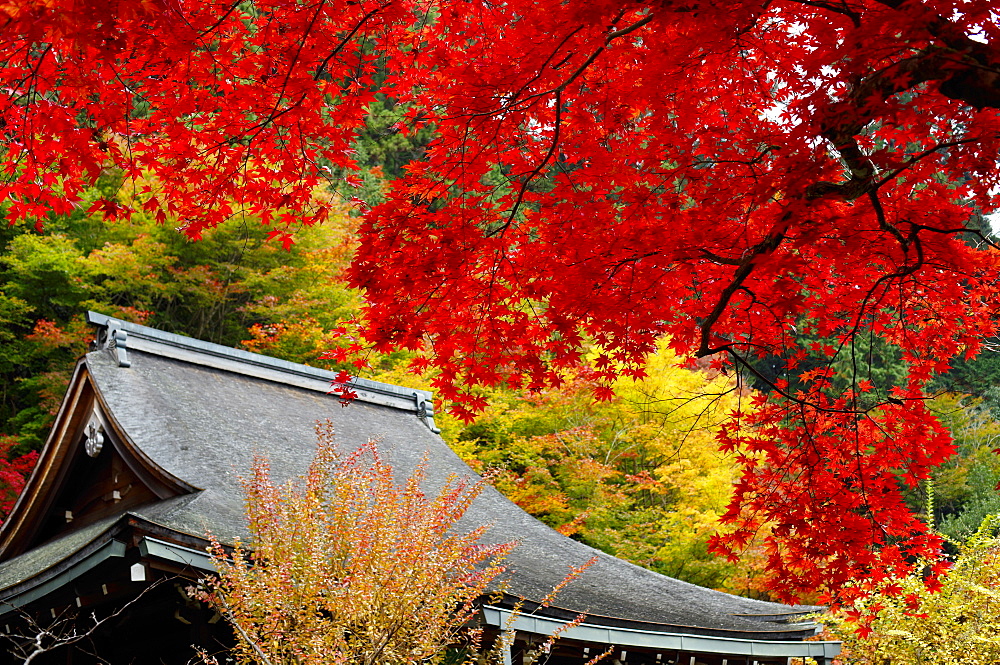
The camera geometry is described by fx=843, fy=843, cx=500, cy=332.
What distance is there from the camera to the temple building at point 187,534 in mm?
5461

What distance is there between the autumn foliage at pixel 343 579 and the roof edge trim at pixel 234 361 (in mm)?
2604

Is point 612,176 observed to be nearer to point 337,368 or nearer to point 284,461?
point 284,461

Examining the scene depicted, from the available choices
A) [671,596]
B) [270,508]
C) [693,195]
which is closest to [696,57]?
[693,195]

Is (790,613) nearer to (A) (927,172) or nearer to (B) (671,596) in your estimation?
(B) (671,596)

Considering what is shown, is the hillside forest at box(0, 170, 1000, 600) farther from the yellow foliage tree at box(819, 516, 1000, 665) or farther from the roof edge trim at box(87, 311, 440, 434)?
the yellow foliage tree at box(819, 516, 1000, 665)

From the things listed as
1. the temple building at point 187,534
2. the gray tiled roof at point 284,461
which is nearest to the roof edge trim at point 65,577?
the temple building at point 187,534

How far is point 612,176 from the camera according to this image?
14.4 ft

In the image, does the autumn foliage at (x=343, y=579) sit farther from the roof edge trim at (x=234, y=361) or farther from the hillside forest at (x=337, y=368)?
the hillside forest at (x=337, y=368)

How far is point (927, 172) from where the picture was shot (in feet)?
12.2

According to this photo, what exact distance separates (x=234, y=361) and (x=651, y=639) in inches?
219

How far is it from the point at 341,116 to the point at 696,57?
1.97 metres

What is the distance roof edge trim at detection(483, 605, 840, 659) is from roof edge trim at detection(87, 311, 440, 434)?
9.60ft

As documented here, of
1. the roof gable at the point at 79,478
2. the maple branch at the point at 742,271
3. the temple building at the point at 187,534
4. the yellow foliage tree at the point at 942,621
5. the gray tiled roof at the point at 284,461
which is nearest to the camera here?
the maple branch at the point at 742,271

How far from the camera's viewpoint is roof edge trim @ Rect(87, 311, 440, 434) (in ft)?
26.5
